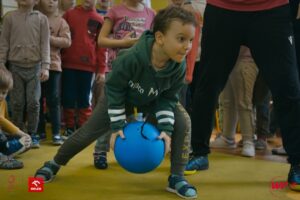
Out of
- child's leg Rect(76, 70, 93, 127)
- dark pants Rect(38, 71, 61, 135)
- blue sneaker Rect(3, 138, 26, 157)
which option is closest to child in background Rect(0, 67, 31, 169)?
blue sneaker Rect(3, 138, 26, 157)

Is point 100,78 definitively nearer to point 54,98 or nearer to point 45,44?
point 54,98

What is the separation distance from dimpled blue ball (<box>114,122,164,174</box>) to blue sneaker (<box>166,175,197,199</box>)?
191 mm

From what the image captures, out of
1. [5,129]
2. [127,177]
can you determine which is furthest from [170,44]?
[5,129]

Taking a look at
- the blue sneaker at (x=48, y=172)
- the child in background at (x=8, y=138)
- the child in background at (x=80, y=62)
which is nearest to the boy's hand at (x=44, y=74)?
the child in background at (x=80, y=62)

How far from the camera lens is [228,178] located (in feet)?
6.80

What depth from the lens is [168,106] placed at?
1.74 meters

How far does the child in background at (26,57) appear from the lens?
2916 millimetres

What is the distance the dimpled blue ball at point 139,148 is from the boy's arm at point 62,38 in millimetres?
1741

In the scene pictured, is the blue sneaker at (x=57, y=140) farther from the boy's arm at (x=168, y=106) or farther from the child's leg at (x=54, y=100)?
the boy's arm at (x=168, y=106)

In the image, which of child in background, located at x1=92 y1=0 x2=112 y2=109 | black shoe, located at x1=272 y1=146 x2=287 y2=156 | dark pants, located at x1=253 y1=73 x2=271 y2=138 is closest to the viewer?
black shoe, located at x1=272 y1=146 x2=287 y2=156

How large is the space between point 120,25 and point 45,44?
0.90 m

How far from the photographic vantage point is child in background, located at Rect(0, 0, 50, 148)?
9.57ft

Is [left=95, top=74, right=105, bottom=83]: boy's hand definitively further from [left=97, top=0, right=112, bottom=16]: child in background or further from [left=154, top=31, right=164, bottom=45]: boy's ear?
[left=154, top=31, right=164, bottom=45]: boy's ear

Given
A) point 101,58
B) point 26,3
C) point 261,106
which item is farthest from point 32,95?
point 261,106
